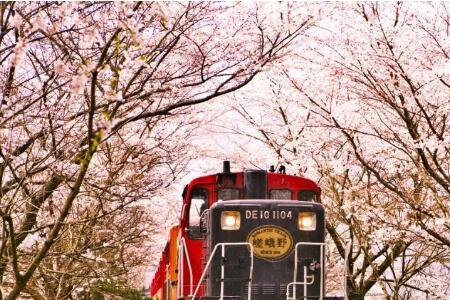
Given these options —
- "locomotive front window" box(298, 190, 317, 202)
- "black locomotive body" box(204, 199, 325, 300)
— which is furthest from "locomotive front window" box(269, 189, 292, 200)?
"black locomotive body" box(204, 199, 325, 300)

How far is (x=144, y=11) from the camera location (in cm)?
799

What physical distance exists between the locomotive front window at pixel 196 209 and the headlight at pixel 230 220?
0.66 m

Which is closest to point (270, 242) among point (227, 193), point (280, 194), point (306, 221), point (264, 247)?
point (264, 247)

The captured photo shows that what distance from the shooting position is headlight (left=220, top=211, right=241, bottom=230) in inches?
353

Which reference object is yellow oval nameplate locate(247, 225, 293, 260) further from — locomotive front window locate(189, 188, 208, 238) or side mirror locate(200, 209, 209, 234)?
locomotive front window locate(189, 188, 208, 238)

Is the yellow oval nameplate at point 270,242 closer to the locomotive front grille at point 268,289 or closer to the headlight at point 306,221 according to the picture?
the headlight at point 306,221

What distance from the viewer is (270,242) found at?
29.9 ft

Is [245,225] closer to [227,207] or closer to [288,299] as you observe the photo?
[227,207]

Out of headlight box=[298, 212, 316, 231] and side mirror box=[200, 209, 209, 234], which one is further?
side mirror box=[200, 209, 209, 234]

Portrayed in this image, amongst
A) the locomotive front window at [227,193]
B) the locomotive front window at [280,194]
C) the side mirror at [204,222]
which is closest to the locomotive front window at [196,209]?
the side mirror at [204,222]

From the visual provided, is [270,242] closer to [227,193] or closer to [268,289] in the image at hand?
[268,289]

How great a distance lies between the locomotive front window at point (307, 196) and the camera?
9.64 metres

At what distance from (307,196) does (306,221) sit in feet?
2.11

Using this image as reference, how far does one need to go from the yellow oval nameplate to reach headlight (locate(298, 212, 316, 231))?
197 mm
